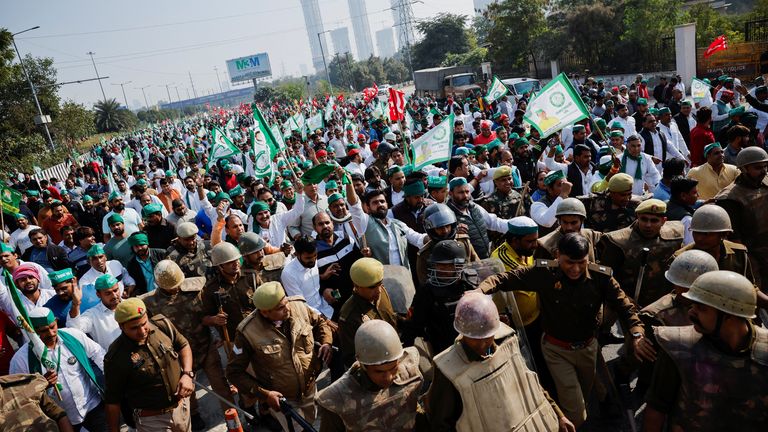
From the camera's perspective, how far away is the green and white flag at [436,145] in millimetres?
7004

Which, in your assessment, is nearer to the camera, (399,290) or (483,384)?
(483,384)

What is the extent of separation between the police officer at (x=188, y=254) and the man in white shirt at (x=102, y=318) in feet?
3.24

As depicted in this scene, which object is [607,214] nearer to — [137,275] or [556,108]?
[556,108]

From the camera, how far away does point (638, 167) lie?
662cm

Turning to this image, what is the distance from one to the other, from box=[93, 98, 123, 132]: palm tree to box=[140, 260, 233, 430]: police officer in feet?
231

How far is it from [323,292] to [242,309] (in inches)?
27.7

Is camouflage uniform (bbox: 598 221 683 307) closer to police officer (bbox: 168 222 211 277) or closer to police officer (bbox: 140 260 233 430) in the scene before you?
police officer (bbox: 140 260 233 430)

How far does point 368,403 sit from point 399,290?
163cm

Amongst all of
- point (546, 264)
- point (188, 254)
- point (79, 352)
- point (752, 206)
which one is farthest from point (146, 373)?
point (752, 206)

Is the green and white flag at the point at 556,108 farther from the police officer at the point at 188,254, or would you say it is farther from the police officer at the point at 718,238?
the police officer at the point at 188,254

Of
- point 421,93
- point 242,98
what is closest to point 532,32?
point 421,93

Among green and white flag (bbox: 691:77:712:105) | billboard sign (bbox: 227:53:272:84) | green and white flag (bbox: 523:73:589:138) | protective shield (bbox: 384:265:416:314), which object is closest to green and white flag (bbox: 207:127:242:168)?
green and white flag (bbox: 523:73:589:138)

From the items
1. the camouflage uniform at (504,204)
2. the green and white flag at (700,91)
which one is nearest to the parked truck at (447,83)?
the green and white flag at (700,91)

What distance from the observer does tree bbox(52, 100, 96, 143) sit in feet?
125
